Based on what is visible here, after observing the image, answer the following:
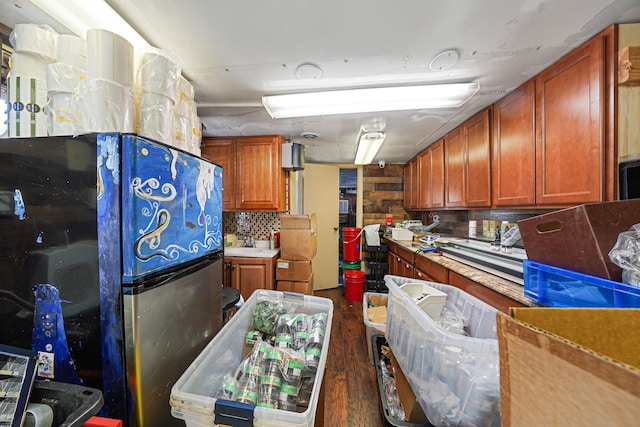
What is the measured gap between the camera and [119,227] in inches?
28.2

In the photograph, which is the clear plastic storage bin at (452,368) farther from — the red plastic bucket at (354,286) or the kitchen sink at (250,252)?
the red plastic bucket at (354,286)

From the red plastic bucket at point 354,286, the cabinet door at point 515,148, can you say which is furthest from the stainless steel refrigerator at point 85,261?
the red plastic bucket at point 354,286

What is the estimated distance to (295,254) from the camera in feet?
8.69

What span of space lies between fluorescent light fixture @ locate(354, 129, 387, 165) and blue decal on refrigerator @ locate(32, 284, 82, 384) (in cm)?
246

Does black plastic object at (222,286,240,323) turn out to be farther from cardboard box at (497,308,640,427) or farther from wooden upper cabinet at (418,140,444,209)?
wooden upper cabinet at (418,140,444,209)

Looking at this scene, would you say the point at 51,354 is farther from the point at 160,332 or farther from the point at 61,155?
the point at 61,155

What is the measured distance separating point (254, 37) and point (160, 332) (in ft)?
5.02

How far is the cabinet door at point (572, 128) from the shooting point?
3.79 ft

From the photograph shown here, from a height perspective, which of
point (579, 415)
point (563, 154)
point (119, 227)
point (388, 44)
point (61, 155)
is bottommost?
point (579, 415)

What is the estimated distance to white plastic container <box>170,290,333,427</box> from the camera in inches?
22.8

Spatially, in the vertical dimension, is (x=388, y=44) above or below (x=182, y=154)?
above

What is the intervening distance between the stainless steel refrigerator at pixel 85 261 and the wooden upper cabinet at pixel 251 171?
1.96 meters

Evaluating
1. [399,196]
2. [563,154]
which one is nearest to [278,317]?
[563,154]

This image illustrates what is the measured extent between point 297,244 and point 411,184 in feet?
7.93
